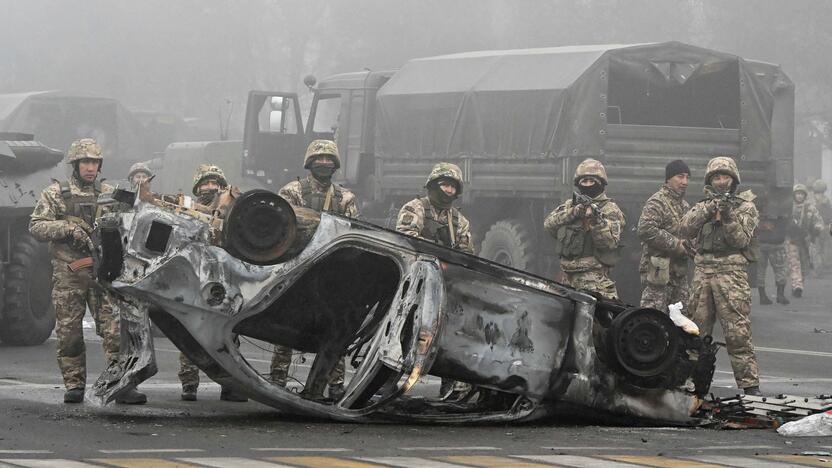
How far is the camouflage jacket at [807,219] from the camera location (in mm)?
26062

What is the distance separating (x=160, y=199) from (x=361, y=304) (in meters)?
1.47

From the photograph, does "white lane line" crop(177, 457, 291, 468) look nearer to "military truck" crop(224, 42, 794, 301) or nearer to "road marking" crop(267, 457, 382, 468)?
"road marking" crop(267, 457, 382, 468)

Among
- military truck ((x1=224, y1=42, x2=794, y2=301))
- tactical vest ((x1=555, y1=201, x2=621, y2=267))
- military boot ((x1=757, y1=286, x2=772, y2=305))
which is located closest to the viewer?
tactical vest ((x1=555, y1=201, x2=621, y2=267))

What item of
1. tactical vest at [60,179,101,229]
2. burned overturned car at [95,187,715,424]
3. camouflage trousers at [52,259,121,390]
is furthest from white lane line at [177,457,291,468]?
tactical vest at [60,179,101,229]

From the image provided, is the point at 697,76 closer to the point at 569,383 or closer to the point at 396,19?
the point at 569,383

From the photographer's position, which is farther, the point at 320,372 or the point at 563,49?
the point at 563,49

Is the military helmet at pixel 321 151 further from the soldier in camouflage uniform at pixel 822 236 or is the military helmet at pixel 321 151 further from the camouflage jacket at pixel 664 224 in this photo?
the soldier in camouflage uniform at pixel 822 236

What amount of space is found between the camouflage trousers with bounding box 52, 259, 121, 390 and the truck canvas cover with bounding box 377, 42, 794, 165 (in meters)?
10.2

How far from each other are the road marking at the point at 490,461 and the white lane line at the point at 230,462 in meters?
0.85

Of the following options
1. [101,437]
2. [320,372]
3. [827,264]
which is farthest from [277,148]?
[101,437]

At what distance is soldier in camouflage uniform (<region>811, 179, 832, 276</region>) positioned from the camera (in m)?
31.3

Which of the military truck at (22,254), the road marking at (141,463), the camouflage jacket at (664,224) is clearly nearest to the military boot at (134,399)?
the road marking at (141,463)

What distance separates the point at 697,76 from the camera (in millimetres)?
21797

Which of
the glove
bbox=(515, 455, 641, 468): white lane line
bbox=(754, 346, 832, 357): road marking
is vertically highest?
the glove
